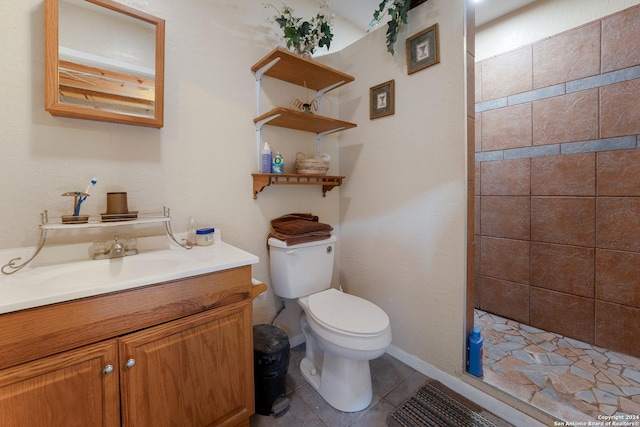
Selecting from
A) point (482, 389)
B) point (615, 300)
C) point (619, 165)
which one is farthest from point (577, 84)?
point (482, 389)

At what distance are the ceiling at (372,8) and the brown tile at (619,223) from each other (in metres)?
1.54

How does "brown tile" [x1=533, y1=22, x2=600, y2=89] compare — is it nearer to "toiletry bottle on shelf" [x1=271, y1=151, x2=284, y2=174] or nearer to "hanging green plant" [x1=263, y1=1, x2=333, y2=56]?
"hanging green plant" [x1=263, y1=1, x2=333, y2=56]

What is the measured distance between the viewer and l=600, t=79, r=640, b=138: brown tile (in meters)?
1.58

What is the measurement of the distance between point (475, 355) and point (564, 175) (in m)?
1.41

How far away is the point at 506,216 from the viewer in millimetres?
2135

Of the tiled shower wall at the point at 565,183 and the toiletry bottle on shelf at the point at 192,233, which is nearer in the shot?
the toiletry bottle on shelf at the point at 192,233

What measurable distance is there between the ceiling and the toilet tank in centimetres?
173

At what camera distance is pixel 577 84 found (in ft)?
5.87

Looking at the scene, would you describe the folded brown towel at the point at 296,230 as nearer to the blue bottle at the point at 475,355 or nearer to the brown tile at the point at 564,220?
the blue bottle at the point at 475,355

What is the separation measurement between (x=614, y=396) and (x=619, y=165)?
1.31m

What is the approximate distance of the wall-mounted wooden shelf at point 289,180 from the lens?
1555 mm

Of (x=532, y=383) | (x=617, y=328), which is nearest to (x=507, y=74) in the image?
(x=617, y=328)

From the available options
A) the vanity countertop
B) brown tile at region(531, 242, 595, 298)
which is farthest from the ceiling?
the vanity countertop

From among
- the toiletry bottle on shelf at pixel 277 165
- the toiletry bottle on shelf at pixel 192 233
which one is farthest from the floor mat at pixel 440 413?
the toiletry bottle on shelf at pixel 277 165
